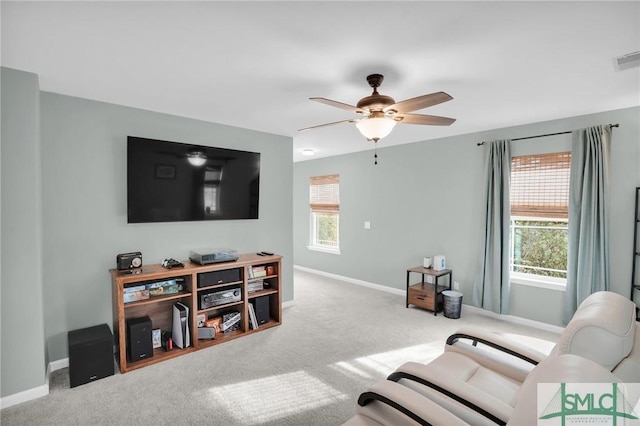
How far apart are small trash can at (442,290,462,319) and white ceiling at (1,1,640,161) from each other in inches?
90.2

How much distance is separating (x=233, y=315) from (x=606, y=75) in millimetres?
3990

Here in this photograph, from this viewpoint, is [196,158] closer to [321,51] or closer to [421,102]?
[321,51]

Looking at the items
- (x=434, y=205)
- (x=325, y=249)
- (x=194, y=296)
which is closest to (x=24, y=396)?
(x=194, y=296)

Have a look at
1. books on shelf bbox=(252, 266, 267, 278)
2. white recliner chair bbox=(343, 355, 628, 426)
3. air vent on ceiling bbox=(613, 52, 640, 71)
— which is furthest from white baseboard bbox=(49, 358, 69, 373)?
air vent on ceiling bbox=(613, 52, 640, 71)

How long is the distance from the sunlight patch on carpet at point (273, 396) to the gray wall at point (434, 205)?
2.74 meters

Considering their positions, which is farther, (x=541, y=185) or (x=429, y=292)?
(x=429, y=292)

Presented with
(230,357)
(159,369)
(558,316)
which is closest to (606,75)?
(558,316)

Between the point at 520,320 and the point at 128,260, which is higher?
the point at 128,260

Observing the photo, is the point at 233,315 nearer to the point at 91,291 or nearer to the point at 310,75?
the point at 91,291

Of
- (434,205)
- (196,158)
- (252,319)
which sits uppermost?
(196,158)

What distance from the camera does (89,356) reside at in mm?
2518

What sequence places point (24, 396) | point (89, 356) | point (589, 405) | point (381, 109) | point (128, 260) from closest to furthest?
point (589, 405) < point (381, 109) < point (24, 396) < point (89, 356) < point (128, 260)

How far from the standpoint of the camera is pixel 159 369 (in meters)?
2.75

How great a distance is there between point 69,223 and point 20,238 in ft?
1.76
